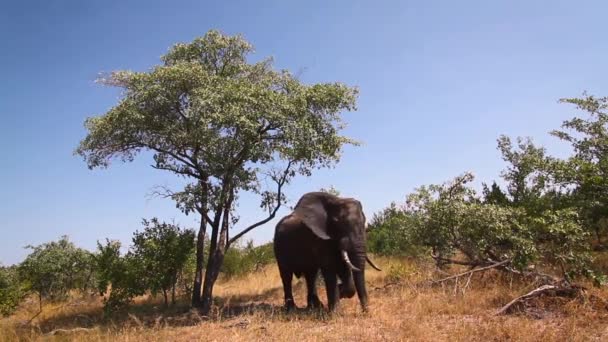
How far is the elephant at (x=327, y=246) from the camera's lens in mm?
11211

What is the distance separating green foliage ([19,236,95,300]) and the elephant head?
38.3 ft

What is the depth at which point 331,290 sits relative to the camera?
11.2 metres

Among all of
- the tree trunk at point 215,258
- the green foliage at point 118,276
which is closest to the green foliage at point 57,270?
the green foliage at point 118,276

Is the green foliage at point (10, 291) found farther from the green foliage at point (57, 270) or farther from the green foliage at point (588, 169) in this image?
the green foliage at point (588, 169)

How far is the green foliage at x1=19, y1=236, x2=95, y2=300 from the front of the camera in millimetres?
19859

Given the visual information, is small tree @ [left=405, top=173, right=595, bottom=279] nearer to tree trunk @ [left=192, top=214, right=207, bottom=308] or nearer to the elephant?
the elephant

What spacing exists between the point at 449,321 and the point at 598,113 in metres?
8.98

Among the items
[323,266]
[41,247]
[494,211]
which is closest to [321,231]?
[323,266]

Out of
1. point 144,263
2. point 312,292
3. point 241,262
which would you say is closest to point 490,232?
point 312,292

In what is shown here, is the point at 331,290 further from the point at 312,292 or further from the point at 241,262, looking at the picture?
the point at 241,262

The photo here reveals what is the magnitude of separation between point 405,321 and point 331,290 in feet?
8.47

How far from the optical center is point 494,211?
38.8 feet

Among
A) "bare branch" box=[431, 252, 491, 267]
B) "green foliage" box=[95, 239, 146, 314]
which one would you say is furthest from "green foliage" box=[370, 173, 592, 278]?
"green foliage" box=[95, 239, 146, 314]

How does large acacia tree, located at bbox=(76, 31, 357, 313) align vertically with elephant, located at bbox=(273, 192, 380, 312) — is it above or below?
above
